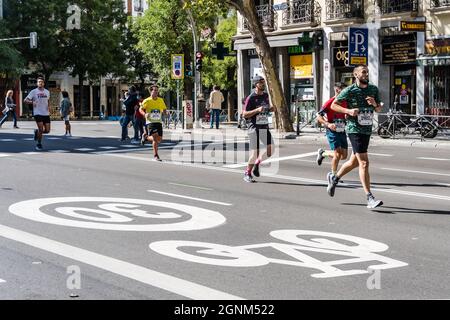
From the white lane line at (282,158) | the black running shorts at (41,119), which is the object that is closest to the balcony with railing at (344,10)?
the white lane line at (282,158)

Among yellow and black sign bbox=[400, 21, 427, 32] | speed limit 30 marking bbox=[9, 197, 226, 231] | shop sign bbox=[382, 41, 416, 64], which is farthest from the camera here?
→ shop sign bbox=[382, 41, 416, 64]

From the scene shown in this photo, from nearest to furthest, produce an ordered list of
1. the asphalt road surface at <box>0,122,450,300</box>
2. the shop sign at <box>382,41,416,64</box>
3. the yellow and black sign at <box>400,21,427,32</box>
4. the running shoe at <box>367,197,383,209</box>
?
the asphalt road surface at <box>0,122,450,300</box>
the running shoe at <box>367,197,383,209</box>
the yellow and black sign at <box>400,21,427,32</box>
the shop sign at <box>382,41,416,64</box>

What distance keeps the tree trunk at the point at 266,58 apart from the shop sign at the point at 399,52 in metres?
5.33

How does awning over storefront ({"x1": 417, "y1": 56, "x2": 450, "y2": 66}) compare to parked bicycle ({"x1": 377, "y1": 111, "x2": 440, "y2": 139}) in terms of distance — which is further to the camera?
awning over storefront ({"x1": 417, "y1": 56, "x2": 450, "y2": 66})

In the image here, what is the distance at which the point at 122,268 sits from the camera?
6422mm

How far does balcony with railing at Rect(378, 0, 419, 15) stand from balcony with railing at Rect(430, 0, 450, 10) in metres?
0.78

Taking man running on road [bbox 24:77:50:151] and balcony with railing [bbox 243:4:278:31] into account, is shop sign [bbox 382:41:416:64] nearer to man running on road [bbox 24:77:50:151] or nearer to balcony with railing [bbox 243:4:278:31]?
balcony with railing [bbox 243:4:278:31]

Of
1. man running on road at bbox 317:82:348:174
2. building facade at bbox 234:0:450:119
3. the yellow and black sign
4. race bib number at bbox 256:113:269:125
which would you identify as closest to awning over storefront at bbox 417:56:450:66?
building facade at bbox 234:0:450:119

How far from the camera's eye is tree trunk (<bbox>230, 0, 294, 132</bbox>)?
28.5m

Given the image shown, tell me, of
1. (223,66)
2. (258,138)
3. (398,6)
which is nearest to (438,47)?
(398,6)

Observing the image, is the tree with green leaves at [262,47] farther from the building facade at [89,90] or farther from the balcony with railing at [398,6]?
the building facade at [89,90]

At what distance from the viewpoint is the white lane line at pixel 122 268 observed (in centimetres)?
561

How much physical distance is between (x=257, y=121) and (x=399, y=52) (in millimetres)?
18789
